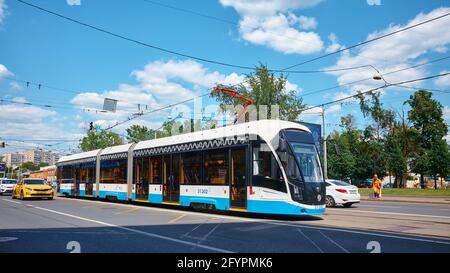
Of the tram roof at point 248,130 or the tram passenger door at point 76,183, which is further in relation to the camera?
the tram passenger door at point 76,183

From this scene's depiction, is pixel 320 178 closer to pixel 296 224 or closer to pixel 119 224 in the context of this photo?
pixel 296 224

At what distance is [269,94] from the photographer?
45.1 metres

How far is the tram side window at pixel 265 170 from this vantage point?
14109mm

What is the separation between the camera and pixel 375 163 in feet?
210

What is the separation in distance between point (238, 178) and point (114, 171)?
11694mm

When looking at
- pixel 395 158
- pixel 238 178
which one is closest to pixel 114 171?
pixel 238 178

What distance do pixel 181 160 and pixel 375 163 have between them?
51.6 m

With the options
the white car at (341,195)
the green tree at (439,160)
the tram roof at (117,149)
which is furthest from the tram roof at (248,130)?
the green tree at (439,160)

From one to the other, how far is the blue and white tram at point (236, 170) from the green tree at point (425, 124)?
4930cm

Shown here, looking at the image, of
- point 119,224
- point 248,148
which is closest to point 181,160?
point 248,148

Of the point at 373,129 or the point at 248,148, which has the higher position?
the point at 373,129

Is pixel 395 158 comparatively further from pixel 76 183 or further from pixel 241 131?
pixel 241 131

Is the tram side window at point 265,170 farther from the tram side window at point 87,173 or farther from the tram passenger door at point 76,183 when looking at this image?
the tram passenger door at point 76,183
